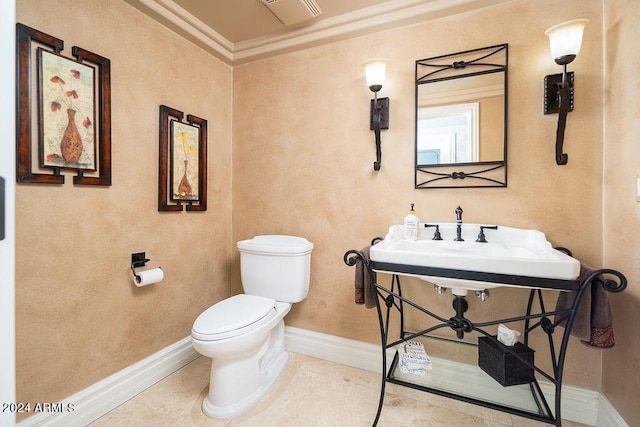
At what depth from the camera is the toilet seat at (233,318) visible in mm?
1372

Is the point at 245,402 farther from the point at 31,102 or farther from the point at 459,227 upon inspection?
the point at 31,102

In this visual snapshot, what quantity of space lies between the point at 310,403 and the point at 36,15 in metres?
2.34

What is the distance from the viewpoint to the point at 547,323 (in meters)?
1.36

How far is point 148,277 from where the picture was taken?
1.60 m

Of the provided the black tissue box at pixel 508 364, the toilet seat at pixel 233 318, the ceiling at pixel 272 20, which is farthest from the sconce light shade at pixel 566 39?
the toilet seat at pixel 233 318

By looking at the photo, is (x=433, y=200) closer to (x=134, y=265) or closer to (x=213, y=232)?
(x=213, y=232)

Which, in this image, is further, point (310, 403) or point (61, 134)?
point (310, 403)

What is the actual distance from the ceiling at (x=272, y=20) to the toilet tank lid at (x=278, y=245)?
4.66ft

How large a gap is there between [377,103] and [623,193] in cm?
131

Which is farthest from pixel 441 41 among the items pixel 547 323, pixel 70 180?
pixel 70 180

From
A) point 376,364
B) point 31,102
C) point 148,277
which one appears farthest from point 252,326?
point 31,102

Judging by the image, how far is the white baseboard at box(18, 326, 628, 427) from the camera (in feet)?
4.41

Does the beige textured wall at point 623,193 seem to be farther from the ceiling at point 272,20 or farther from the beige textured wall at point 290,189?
the ceiling at point 272,20

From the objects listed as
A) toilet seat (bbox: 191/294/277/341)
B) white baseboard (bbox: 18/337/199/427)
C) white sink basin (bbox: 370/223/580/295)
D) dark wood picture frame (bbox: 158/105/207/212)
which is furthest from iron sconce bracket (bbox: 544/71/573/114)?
white baseboard (bbox: 18/337/199/427)
